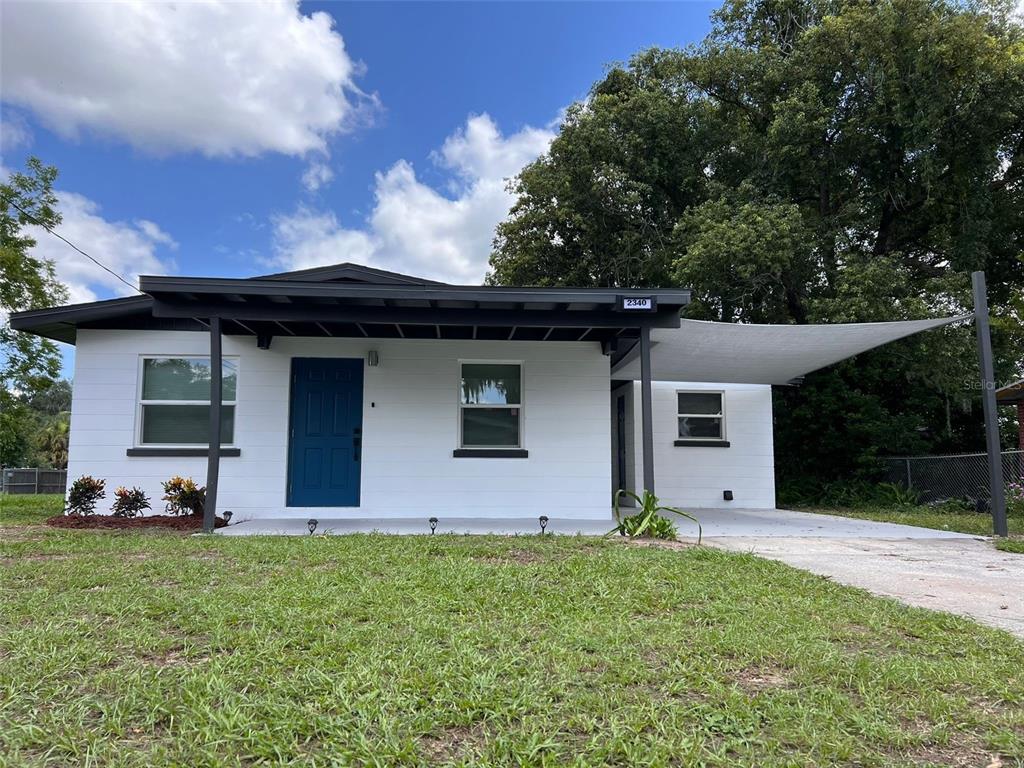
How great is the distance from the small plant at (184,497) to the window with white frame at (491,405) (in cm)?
330

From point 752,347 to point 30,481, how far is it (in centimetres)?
2090

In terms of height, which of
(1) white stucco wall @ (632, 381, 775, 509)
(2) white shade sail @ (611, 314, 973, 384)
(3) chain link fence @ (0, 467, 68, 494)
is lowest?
(3) chain link fence @ (0, 467, 68, 494)

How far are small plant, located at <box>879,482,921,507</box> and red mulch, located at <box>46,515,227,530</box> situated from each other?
12218 mm

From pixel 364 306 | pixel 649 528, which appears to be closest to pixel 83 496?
pixel 364 306

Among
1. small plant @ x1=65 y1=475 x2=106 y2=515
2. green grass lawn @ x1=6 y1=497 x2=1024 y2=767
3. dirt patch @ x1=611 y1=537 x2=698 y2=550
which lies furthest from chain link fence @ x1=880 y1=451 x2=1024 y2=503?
small plant @ x1=65 y1=475 x2=106 y2=515

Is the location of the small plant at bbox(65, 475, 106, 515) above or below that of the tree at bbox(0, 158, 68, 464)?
below

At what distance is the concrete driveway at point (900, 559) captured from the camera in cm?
404

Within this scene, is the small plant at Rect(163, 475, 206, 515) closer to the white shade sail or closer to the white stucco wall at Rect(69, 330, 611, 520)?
the white stucco wall at Rect(69, 330, 611, 520)

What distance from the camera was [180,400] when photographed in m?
8.14

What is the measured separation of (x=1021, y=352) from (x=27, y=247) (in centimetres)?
2134

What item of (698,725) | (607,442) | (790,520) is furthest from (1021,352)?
(698,725)

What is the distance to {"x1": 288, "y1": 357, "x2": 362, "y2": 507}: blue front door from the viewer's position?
8055mm

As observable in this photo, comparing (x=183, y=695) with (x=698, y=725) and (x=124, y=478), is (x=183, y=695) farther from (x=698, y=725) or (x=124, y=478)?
(x=124, y=478)

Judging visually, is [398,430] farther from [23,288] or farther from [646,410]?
[23,288]
